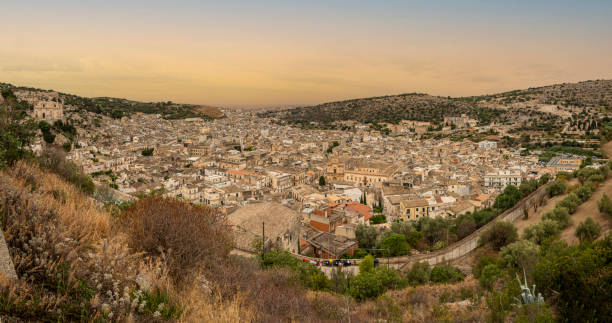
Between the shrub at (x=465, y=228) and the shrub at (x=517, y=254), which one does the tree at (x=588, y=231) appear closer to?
the shrub at (x=517, y=254)

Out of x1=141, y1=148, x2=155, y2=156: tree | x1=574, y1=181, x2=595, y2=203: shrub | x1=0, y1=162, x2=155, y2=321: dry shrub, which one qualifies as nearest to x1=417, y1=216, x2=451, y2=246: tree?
x1=574, y1=181, x2=595, y2=203: shrub

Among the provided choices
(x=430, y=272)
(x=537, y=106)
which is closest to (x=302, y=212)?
(x=430, y=272)

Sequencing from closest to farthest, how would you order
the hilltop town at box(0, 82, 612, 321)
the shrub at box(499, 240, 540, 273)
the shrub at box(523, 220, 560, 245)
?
the hilltop town at box(0, 82, 612, 321) → the shrub at box(499, 240, 540, 273) → the shrub at box(523, 220, 560, 245)

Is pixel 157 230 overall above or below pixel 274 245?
above

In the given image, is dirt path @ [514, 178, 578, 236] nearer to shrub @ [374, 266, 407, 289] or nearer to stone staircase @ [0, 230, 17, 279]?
shrub @ [374, 266, 407, 289]

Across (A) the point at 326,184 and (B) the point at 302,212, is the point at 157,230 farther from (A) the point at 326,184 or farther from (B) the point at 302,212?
(A) the point at 326,184

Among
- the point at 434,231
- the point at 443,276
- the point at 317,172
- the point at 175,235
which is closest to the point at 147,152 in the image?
the point at 317,172

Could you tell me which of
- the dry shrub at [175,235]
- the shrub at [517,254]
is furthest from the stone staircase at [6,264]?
the shrub at [517,254]

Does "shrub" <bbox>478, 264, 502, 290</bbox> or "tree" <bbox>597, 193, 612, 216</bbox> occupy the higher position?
"tree" <bbox>597, 193, 612, 216</bbox>
